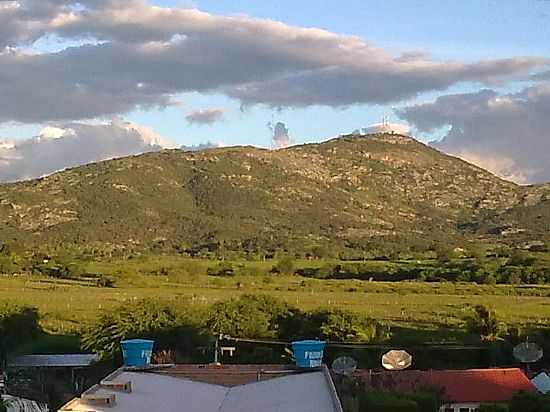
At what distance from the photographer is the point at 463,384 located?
19844 millimetres

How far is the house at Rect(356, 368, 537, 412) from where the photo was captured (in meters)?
18.6

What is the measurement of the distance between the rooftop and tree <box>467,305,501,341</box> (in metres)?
10.5

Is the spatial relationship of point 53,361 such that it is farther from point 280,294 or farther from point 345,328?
point 280,294

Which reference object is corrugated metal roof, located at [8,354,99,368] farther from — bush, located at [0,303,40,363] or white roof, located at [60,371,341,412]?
white roof, located at [60,371,341,412]

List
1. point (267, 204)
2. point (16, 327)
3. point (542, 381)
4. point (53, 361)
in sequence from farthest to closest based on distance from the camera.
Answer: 1. point (267, 204)
2. point (16, 327)
3. point (53, 361)
4. point (542, 381)

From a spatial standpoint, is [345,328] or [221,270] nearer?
[345,328]

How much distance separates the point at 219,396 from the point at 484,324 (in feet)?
68.6

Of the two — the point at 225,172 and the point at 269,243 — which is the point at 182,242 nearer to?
the point at 269,243

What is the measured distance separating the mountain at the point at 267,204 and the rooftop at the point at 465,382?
61.2 metres

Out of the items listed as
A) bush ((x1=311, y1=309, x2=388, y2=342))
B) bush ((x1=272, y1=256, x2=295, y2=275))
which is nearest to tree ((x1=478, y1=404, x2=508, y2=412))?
bush ((x1=311, y1=309, x2=388, y2=342))

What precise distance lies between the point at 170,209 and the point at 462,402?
8099 centimetres

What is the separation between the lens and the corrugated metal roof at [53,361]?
2808 cm

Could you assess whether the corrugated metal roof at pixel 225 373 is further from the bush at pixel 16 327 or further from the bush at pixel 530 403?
the bush at pixel 16 327

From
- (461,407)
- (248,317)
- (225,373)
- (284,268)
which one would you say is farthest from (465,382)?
(284,268)
